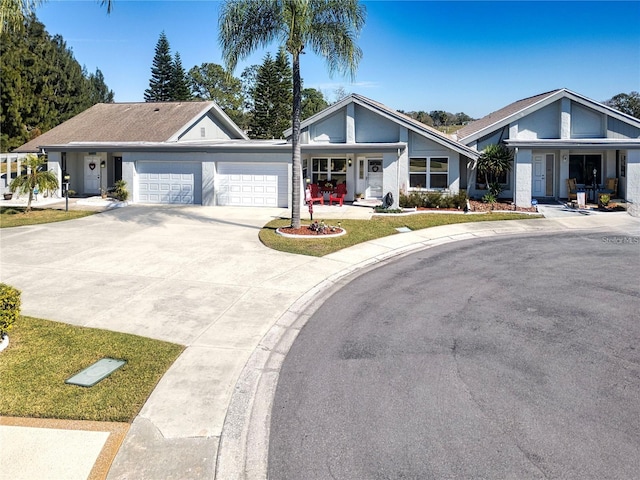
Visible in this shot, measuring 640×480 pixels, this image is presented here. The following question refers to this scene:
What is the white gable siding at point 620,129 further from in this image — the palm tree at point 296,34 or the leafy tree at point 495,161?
the palm tree at point 296,34

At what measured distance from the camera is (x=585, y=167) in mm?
26516

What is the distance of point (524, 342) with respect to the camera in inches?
313

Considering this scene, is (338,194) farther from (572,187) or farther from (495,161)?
(572,187)

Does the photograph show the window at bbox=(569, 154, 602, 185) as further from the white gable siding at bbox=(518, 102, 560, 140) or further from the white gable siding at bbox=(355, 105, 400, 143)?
the white gable siding at bbox=(355, 105, 400, 143)

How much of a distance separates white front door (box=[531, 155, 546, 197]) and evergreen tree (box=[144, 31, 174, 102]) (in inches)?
1711

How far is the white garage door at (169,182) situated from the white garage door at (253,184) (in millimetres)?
1292

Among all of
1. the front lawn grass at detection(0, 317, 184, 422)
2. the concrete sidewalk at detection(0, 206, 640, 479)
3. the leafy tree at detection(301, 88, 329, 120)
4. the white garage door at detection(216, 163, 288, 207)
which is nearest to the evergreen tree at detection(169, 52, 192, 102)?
the leafy tree at detection(301, 88, 329, 120)

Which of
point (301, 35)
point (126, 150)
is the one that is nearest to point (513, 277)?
point (301, 35)

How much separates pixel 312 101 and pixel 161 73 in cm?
2676

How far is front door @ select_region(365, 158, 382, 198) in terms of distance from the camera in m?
26.3

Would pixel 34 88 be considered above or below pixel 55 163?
above

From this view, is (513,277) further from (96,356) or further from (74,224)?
(74,224)

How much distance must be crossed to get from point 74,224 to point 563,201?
75.8ft

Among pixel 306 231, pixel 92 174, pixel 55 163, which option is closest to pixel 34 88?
pixel 92 174
